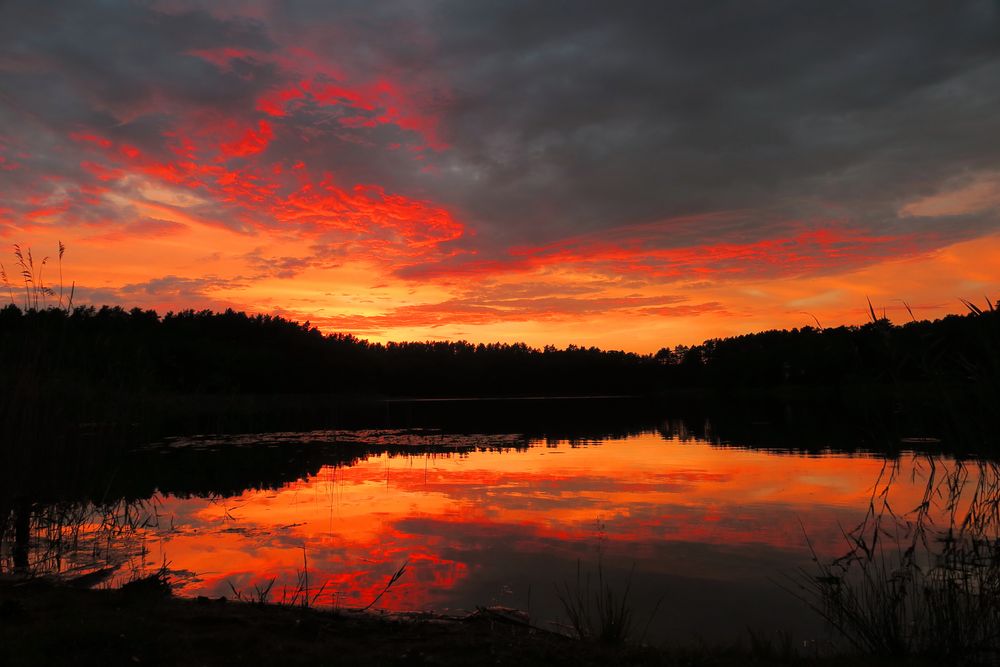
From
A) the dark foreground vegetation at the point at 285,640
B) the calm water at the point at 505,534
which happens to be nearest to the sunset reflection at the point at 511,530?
the calm water at the point at 505,534

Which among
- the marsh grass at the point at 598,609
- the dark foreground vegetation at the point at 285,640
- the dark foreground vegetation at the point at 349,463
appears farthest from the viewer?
the marsh grass at the point at 598,609

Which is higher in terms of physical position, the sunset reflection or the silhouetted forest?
the silhouetted forest

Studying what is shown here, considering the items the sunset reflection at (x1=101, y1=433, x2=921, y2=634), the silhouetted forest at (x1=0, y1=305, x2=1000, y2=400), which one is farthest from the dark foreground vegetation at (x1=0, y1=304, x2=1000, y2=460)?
the sunset reflection at (x1=101, y1=433, x2=921, y2=634)

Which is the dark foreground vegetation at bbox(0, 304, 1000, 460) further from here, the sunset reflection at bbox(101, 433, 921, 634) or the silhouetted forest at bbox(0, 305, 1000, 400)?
the sunset reflection at bbox(101, 433, 921, 634)

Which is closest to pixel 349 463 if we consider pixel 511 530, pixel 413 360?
pixel 511 530

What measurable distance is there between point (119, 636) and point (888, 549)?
11.2m

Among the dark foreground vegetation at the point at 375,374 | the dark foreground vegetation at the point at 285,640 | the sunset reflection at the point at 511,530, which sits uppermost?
the dark foreground vegetation at the point at 375,374

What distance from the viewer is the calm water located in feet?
29.7

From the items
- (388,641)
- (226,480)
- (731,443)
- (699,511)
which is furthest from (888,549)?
(731,443)

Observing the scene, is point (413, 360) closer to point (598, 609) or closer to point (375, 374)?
point (375, 374)

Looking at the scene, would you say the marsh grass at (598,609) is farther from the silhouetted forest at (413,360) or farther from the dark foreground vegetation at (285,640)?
the silhouetted forest at (413,360)

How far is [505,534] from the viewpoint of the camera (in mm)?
12695

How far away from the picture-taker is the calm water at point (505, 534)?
905 centimetres

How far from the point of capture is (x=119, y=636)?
5867 millimetres
